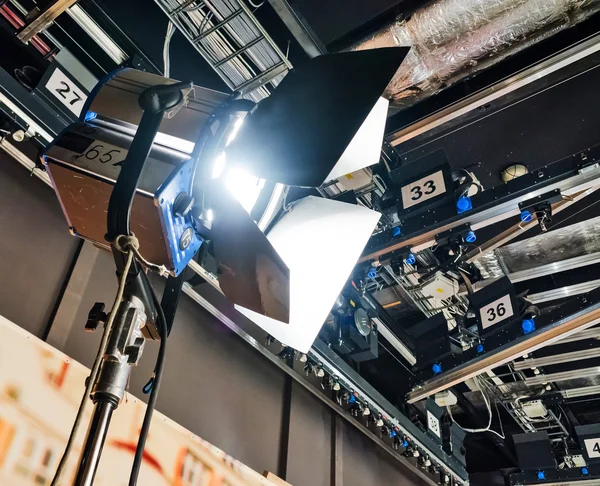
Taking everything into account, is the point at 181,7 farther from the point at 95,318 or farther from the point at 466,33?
the point at 95,318

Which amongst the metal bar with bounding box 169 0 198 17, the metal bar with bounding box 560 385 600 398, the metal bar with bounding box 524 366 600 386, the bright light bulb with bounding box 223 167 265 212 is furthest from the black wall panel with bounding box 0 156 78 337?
the metal bar with bounding box 560 385 600 398

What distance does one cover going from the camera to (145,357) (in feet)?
5.83

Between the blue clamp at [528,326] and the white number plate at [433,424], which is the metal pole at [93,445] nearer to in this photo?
the blue clamp at [528,326]

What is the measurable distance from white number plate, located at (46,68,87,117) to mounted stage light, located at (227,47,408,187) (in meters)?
0.93

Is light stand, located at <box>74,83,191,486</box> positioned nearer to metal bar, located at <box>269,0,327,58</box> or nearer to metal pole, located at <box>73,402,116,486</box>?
metal pole, located at <box>73,402,116,486</box>

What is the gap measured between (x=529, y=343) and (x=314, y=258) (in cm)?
124

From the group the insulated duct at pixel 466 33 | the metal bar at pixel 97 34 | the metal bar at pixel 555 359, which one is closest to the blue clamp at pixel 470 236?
the insulated duct at pixel 466 33

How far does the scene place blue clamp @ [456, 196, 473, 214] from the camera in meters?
1.84

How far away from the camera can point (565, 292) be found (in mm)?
2818

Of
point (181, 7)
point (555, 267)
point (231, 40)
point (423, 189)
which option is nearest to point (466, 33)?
point (423, 189)

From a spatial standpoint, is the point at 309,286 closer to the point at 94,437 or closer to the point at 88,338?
the point at 94,437

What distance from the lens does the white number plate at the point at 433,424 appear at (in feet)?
9.86

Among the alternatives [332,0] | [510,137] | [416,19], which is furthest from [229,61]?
[510,137]

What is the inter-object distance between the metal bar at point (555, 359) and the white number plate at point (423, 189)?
1.80 m
